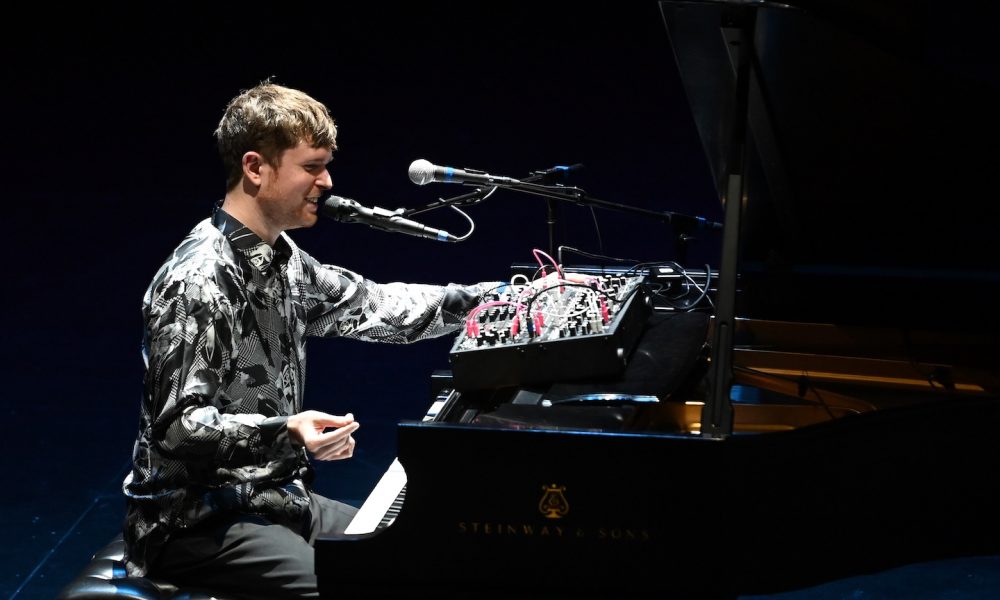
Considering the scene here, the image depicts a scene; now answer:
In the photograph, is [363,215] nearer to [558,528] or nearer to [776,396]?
[558,528]

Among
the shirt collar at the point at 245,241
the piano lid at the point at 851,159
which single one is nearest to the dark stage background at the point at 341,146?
the piano lid at the point at 851,159

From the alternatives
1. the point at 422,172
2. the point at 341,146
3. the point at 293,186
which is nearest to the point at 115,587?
the point at 293,186

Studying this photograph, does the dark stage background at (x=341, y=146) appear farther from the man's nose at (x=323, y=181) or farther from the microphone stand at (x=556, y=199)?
the man's nose at (x=323, y=181)

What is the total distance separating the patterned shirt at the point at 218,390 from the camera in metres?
2.39

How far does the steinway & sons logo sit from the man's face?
1.00m

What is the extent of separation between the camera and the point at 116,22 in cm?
830

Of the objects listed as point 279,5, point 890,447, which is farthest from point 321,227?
point 890,447

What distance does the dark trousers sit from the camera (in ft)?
8.36

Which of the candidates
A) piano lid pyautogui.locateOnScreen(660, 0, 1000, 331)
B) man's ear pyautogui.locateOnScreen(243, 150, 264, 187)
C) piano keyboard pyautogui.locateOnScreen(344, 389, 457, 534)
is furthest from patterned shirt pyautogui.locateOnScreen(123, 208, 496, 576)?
piano lid pyautogui.locateOnScreen(660, 0, 1000, 331)

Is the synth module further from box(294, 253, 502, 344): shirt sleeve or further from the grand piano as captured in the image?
box(294, 253, 502, 344): shirt sleeve

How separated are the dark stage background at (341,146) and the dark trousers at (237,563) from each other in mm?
2546

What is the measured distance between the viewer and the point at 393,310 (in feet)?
10.3

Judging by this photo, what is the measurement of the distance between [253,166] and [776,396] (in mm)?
1514

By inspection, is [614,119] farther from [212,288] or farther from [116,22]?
[212,288]
